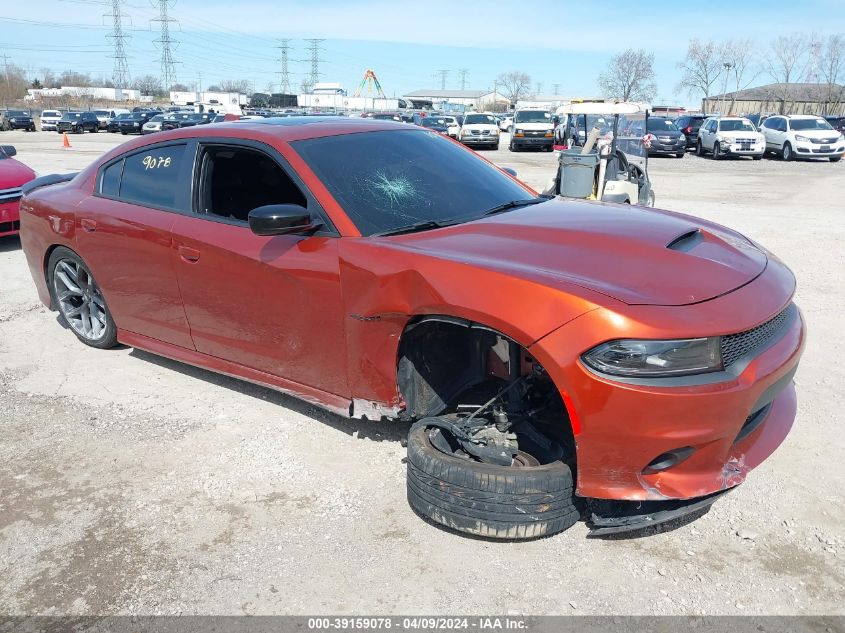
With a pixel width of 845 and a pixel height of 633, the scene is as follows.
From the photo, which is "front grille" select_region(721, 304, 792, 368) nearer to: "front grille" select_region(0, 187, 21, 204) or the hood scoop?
the hood scoop

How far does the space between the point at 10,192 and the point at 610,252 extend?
A: 7905mm

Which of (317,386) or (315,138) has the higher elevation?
(315,138)

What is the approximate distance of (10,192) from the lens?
8273 mm

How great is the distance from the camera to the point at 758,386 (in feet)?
8.31

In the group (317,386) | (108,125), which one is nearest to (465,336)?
(317,386)

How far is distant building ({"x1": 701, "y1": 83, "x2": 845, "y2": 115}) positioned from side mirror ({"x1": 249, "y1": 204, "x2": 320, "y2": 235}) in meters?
62.2

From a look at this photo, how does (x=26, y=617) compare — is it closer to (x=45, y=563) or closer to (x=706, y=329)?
(x=45, y=563)

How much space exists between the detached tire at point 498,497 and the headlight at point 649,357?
20.7 inches

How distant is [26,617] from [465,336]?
80.4 inches

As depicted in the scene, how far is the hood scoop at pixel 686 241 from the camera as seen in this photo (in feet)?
9.91

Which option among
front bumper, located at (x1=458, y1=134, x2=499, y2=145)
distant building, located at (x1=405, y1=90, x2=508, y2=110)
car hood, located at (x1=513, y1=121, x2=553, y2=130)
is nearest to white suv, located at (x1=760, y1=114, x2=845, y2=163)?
car hood, located at (x1=513, y1=121, x2=553, y2=130)

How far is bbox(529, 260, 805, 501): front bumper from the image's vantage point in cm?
240

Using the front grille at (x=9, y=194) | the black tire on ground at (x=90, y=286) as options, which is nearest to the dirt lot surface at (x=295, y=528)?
the black tire on ground at (x=90, y=286)

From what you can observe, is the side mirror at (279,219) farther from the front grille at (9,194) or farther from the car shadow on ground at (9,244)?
the car shadow on ground at (9,244)
